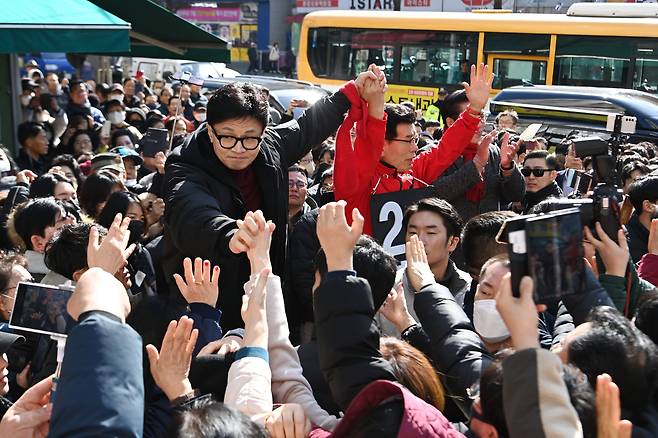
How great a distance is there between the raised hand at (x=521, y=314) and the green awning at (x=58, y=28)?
549 centimetres

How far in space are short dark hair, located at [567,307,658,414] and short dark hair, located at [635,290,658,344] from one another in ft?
1.20

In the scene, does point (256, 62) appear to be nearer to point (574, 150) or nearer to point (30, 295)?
point (574, 150)

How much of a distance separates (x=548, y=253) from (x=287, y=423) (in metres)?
0.75

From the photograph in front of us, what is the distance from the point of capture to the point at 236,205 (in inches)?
133

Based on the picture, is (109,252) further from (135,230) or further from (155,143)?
(155,143)

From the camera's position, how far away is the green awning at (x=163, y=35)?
9.75 metres

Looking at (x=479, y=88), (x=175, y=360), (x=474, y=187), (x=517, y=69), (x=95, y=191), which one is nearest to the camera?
(x=175, y=360)

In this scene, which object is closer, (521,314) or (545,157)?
(521,314)

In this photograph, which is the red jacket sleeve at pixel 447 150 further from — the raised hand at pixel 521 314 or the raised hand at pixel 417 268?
the raised hand at pixel 521 314

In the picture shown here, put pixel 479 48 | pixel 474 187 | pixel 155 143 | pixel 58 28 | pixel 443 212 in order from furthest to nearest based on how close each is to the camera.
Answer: pixel 479 48 → pixel 155 143 → pixel 58 28 → pixel 474 187 → pixel 443 212

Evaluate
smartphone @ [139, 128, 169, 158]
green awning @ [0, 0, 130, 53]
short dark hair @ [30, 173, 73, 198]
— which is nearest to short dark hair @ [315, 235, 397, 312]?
short dark hair @ [30, 173, 73, 198]

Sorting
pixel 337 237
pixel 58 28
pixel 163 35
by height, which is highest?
pixel 58 28

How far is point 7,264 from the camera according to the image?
3664mm

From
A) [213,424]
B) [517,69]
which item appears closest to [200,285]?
[213,424]
